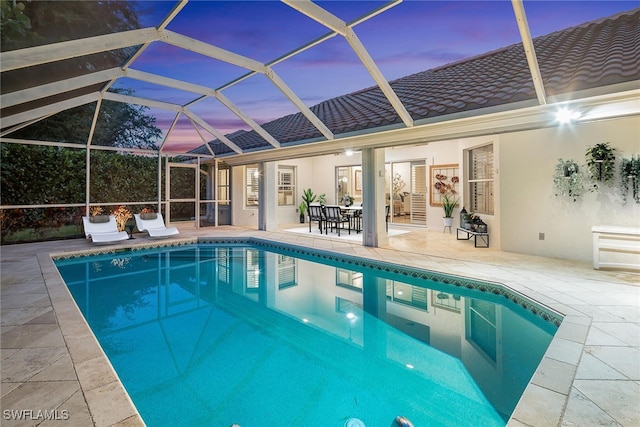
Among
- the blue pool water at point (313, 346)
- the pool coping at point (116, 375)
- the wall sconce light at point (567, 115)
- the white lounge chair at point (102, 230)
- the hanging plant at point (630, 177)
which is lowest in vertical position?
the blue pool water at point (313, 346)

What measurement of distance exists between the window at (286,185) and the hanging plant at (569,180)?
9.97 m

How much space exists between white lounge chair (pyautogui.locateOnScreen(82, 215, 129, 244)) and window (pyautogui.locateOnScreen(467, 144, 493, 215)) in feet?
33.8

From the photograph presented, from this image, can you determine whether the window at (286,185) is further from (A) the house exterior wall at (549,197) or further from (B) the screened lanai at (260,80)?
(A) the house exterior wall at (549,197)

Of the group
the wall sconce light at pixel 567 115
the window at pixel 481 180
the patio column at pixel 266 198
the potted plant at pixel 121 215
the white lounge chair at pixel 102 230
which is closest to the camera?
the wall sconce light at pixel 567 115

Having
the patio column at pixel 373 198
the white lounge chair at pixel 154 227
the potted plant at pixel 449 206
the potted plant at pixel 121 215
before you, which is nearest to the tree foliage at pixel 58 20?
the patio column at pixel 373 198

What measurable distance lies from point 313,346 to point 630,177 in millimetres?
6525

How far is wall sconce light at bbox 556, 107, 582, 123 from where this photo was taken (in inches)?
211

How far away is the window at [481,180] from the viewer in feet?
29.0

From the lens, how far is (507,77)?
22.6 ft

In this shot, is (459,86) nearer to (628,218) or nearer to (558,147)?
(558,147)

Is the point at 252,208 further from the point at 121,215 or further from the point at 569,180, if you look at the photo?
the point at 569,180

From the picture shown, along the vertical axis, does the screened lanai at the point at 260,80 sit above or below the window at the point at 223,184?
above

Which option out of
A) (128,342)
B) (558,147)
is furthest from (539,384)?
(558,147)

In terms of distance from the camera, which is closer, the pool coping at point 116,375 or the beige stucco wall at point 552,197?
the pool coping at point 116,375
